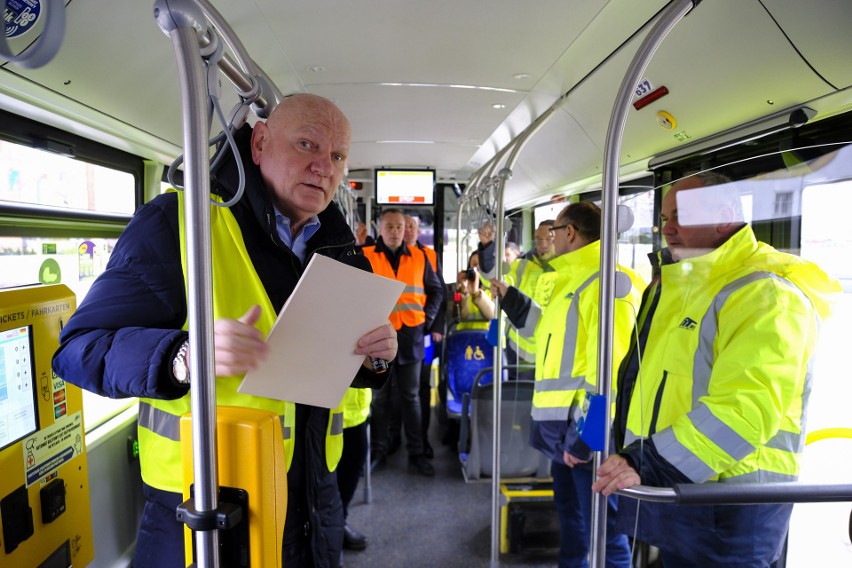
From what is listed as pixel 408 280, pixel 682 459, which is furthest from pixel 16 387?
pixel 408 280

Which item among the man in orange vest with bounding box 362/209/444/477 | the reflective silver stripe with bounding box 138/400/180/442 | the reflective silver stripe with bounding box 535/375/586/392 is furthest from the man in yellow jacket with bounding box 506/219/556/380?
the reflective silver stripe with bounding box 138/400/180/442

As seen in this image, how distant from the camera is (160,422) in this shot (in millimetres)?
1211

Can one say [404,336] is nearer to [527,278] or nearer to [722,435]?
[527,278]

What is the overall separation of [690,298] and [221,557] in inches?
52.0

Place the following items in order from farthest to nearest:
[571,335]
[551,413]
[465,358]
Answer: [465,358]
[551,413]
[571,335]

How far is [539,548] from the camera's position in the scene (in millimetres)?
3117

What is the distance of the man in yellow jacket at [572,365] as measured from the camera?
2254mm

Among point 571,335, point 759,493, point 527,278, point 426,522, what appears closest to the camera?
point 759,493

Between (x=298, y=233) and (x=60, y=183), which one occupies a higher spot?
(x=60, y=183)

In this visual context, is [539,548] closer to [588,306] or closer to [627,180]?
[588,306]

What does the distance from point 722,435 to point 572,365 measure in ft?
3.29

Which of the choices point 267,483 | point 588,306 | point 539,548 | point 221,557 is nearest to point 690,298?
point 588,306

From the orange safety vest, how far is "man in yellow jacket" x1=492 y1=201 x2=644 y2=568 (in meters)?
1.71

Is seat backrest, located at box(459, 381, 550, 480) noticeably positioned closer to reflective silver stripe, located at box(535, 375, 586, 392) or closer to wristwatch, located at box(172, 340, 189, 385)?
reflective silver stripe, located at box(535, 375, 586, 392)
